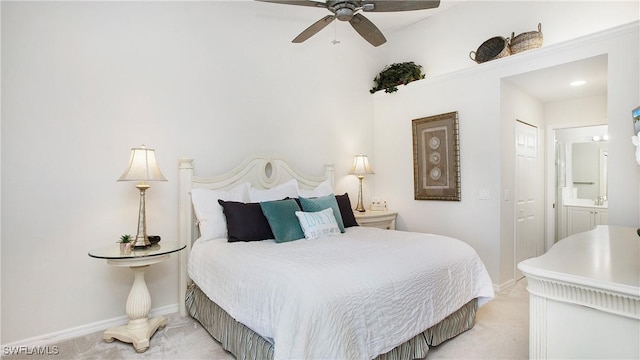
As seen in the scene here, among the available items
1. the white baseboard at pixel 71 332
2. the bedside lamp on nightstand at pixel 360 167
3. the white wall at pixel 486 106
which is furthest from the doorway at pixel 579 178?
the white baseboard at pixel 71 332

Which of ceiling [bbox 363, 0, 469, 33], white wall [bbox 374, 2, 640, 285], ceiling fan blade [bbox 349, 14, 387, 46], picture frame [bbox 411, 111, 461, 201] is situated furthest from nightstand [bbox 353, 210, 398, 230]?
ceiling [bbox 363, 0, 469, 33]

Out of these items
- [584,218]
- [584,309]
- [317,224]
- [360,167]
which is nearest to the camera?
[584,309]

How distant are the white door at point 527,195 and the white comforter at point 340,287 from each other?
1.78m

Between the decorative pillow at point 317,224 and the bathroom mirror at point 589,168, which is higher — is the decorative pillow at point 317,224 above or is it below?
below

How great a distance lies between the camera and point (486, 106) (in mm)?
3664

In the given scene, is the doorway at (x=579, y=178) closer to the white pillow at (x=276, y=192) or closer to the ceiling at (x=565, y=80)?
the ceiling at (x=565, y=80)

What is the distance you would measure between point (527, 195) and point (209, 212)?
3.84m

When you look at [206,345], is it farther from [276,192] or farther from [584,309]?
[584,309]

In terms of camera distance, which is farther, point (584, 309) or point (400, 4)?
point (400, 4)

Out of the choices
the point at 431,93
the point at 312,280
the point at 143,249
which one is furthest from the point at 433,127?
the point at 143,249

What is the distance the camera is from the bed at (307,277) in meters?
1.62

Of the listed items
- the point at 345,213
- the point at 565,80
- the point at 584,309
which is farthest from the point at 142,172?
the point at 565,80

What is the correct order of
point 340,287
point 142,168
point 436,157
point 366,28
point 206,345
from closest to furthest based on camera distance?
1. point 340,287
2. point 206,345
3. point 142,168
4. point 366,28
5. point 436,157

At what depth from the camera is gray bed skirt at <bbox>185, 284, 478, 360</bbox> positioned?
1954 millimetres
